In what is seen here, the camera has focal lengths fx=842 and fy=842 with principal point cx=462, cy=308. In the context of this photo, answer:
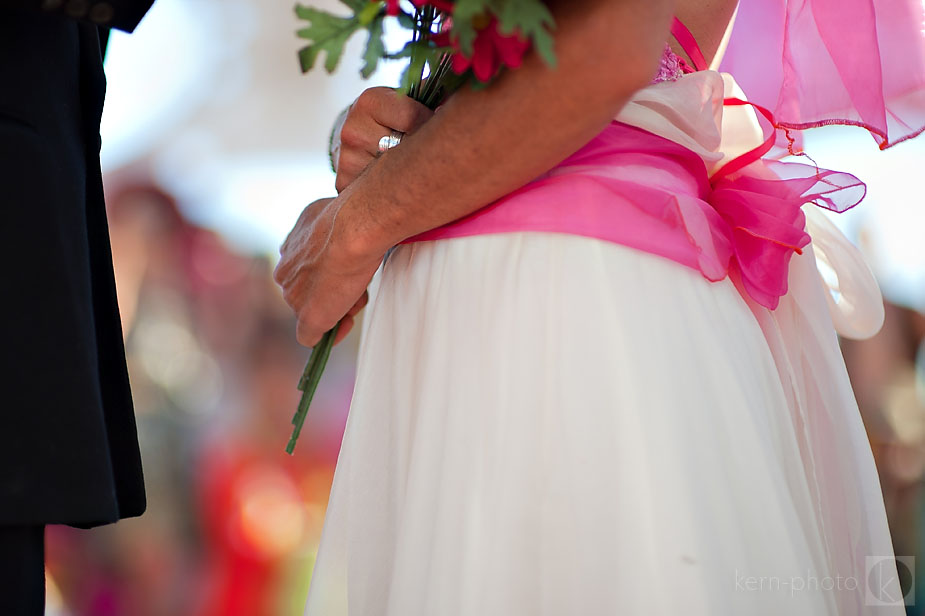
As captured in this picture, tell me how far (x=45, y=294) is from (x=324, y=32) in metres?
0.36

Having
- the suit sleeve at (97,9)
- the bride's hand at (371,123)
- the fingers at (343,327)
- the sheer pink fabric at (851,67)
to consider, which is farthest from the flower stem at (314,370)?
the sheer pink fabric at (851,67)

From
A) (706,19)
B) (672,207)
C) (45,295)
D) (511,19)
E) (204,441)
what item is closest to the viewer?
(511,19)

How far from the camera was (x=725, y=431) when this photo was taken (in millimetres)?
846

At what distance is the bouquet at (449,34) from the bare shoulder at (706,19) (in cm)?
38

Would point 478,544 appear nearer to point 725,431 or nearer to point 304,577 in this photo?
point 725,431

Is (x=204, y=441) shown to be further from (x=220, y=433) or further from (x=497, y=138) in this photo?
(x=497, y=138)

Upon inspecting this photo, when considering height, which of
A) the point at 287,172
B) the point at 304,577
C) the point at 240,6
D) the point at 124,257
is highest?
the point at 240,6

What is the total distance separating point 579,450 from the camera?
824 mm

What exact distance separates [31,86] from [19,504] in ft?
1.35

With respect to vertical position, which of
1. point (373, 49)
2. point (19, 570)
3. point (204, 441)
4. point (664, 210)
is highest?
point (373, 49)

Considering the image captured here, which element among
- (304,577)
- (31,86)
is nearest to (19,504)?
(31,86)

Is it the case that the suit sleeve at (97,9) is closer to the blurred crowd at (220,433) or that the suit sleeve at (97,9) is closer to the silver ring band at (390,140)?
the silver ring band at (390,140)

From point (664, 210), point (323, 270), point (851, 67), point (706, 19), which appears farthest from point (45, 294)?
point (851, 67)

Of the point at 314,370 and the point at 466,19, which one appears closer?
the point at 466,19
